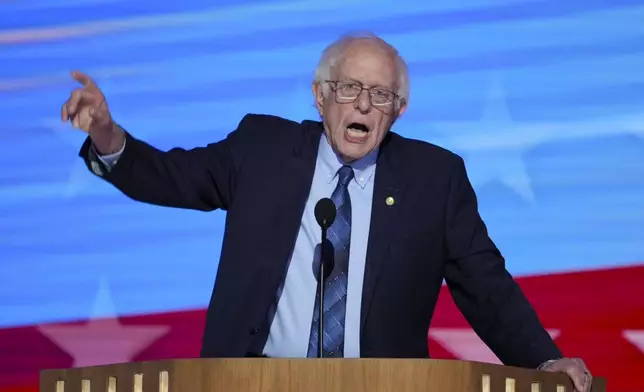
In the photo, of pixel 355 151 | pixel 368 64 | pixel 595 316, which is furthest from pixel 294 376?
pixel 595 316

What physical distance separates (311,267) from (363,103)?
42cm

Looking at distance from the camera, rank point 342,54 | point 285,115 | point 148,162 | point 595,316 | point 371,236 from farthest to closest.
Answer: point 285,115, point 595,316, point 342,54, point 371,236, point 148,162

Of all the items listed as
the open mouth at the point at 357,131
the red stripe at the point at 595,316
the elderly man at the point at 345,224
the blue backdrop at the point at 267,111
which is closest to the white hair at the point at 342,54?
the elderly man at the point at 345,224

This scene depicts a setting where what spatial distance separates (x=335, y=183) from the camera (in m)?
3.36

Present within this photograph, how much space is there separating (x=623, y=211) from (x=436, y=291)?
0.94 m

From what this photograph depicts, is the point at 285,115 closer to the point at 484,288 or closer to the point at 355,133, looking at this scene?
the point at 355,133

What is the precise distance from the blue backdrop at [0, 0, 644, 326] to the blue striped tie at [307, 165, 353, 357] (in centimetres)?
86

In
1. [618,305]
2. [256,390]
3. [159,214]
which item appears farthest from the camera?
[159,214]

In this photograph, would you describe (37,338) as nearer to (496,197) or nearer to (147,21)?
(147,21)

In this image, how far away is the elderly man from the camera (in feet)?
10.4

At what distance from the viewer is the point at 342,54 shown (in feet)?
11.1

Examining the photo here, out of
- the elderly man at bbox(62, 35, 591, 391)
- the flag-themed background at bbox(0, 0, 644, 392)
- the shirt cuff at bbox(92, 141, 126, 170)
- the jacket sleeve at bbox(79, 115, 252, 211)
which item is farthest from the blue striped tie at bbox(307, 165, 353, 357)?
the flag-themed background at bbox(0, 0, 644, 392)

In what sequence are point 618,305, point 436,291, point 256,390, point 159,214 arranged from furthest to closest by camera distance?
point 159,214
point 618,305
point 436,291
point 256,390

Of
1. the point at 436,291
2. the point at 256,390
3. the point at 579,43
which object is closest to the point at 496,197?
the point at 579,43
